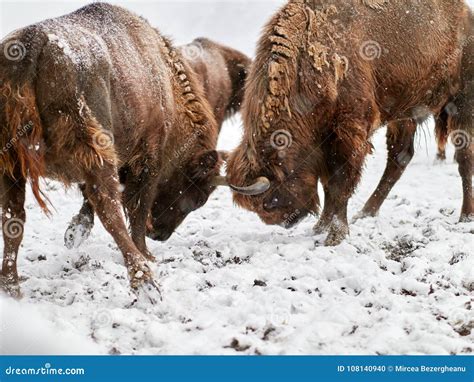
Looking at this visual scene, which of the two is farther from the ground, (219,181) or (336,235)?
(336,235)

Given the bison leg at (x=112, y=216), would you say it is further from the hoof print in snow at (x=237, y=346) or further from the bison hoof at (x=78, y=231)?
the bison hoof at (x=78, y=231)

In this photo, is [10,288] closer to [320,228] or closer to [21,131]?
[21,131]

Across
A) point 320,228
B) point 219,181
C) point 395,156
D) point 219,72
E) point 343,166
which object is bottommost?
point 219,72

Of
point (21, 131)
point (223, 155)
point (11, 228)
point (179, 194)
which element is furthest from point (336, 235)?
point (21, 131)

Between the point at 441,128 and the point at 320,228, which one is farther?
the point at 441,128

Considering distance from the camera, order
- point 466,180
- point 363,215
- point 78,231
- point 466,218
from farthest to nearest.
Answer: point 363,215
point 466,180
point 466,218
point 78,231

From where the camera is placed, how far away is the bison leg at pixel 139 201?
6086 millimetres

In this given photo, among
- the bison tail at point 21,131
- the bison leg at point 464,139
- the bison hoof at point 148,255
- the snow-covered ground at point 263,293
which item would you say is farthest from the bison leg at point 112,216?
the bison leg at point 464,139

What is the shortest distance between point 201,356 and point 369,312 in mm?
1273

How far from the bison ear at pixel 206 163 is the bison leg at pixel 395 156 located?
6.39 ft

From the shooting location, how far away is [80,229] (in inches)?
255

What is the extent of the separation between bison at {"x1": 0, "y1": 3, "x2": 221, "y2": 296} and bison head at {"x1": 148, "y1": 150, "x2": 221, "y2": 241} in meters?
0.37

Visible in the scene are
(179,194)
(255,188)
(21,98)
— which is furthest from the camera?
(179,194)

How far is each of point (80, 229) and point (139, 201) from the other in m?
0.78
